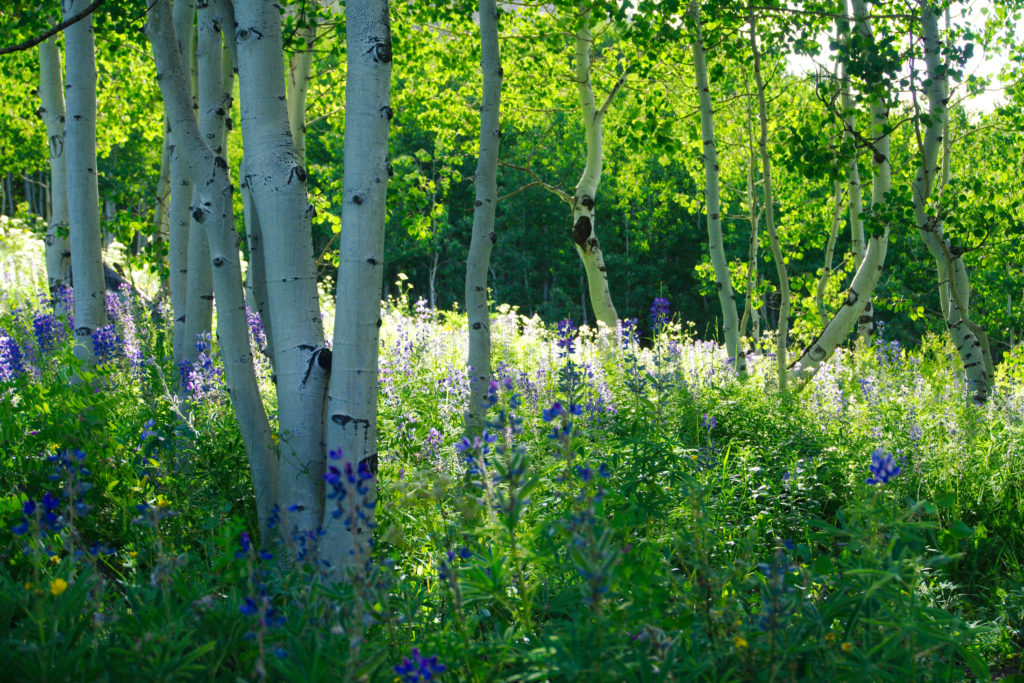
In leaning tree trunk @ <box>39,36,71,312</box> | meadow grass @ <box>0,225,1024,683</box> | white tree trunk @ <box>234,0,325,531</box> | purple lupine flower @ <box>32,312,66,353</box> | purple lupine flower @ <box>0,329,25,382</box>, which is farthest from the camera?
leaning tree trunk @ <box>39,36,71,312</box>

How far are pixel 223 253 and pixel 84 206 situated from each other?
3021 mm

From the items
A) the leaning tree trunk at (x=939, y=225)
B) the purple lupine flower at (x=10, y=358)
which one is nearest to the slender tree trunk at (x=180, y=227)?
the purple lupine flower at (x=10, y=358)

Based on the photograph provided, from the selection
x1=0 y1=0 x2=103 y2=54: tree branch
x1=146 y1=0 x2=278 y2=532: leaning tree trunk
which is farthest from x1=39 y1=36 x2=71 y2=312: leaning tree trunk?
x1=0 y1=0 x2=103 y2=54: tree branch

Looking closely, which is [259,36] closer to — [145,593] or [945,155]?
[145,593]

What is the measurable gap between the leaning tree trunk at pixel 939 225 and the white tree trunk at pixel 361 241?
4460 millimetres

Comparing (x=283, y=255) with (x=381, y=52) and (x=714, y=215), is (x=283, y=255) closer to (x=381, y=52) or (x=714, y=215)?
(x=381, y=52)

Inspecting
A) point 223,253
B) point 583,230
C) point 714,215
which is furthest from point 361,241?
point 583,230

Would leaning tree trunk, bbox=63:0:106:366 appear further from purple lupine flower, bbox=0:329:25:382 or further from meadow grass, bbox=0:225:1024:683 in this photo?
purple lupine flower, bbox=0:329:25:382

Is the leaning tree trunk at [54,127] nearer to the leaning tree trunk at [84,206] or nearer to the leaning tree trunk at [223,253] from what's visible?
the leaning tree trunk at [84,206]

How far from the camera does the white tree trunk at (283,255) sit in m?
2.97

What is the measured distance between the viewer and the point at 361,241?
2.88m

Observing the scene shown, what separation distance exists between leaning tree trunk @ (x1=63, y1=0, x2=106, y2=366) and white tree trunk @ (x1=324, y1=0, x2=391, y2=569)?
3.71m

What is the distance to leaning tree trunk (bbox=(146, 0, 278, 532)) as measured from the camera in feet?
10.3

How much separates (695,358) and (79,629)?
23.8 feet
